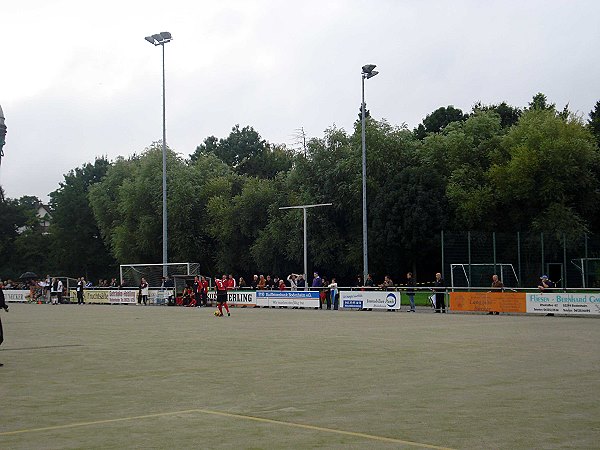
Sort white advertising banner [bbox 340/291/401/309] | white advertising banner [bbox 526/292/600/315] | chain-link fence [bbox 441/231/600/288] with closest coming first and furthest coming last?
white advertising banner [bbox 526/292/600/315] → white advertising banner [bbox 340/291/401/309] → chain-link fence [bbox 441/231/600/288]

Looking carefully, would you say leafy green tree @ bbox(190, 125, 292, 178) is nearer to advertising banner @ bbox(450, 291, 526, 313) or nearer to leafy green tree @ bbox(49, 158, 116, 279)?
leafy green tree @ bbox(49, 158, 116, 279)

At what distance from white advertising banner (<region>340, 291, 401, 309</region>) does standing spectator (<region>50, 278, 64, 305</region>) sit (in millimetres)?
22213

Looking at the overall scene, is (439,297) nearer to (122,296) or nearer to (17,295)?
→ (122,296)

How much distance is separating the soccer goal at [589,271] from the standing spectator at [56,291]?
32.7 meters

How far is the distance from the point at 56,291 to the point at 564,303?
1372 inches

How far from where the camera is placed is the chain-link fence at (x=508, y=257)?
156 feet

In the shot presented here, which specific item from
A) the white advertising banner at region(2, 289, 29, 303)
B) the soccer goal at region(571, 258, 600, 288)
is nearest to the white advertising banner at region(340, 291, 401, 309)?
the soccer goal at region(571, 258, 600, 288)

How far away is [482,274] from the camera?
4797 cm

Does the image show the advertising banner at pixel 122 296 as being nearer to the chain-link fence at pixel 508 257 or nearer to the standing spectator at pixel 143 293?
the standing spectator at pixel 143 293

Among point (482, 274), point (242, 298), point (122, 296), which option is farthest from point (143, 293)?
point (482, 274)

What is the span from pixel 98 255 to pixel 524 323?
7354cm

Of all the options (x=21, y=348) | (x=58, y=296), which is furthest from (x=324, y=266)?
(x=21, y=348)

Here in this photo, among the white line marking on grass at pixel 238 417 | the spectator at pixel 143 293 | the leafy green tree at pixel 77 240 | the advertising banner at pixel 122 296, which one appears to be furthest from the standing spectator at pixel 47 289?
the white line marking on grass at pixel 238 417

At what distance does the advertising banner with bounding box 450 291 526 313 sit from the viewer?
118ft
